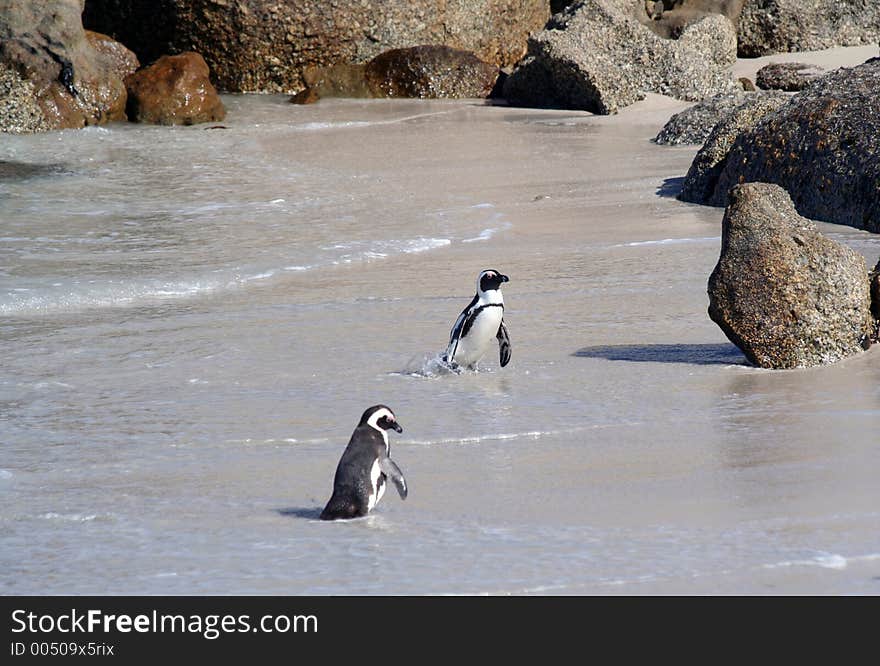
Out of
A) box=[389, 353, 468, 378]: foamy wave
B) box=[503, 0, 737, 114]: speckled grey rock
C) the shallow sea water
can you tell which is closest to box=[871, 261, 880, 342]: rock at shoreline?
the shallow sea water

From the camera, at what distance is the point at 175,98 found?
15.5m

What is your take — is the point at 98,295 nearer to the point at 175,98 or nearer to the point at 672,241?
the point at 672,241

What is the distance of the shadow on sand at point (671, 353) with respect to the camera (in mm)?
5211

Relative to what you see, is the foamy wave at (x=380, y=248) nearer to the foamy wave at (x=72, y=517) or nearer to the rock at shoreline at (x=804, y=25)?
the foamy wave at (x=72, y=517)

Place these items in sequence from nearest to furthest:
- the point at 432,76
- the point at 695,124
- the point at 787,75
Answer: the point at 695,124
the point at 787,75
the point at 432,76

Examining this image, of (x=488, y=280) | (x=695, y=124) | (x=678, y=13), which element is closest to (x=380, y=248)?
(x=488, y=280)

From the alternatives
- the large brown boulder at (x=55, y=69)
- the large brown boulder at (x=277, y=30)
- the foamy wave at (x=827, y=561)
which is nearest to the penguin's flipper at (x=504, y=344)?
the foamy wave at (x=827, y=561)

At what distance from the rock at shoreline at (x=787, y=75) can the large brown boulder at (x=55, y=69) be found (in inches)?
300

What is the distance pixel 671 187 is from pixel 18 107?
800 centimetres

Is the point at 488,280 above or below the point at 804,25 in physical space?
below

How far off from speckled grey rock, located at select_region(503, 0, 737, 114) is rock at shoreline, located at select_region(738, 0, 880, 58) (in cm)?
293

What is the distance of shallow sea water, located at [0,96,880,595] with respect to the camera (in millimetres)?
3307
